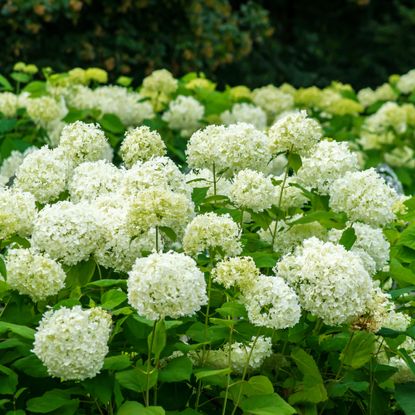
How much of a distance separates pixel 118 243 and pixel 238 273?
389mm

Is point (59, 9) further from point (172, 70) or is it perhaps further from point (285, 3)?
point (285, 3)

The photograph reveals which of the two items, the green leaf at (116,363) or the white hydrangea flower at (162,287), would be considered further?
the green leaf at (116,363)

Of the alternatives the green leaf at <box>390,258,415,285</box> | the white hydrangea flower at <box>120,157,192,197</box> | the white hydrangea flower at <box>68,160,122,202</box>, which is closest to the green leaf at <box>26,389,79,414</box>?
the white hydrangea flower at <box>120,157,192,197</box>

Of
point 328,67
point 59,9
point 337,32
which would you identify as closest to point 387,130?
point 59,9

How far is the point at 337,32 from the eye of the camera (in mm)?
16531

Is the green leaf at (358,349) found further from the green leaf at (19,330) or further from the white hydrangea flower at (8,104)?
the white hydrangea flower at (8,104)

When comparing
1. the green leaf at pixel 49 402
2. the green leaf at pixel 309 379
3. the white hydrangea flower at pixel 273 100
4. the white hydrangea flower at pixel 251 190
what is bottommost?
the white hydrangea flower at pixel 273 100

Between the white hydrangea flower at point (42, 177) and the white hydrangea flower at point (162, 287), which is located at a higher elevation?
the white hydrangea flower at point (162, 287)

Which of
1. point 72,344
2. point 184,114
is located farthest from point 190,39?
point 72,344

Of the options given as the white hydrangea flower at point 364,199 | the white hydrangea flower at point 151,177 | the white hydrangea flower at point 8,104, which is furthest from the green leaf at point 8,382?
the white hydrangea flower at point 8,104

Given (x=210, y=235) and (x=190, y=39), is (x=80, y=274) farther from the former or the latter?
(x=190, y=39)

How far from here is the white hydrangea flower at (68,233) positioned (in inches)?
120

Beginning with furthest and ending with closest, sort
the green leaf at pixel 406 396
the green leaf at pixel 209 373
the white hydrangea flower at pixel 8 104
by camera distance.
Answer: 1. the white hydrangea flower at pixel 8 104
2. the green leaf at pixel 406 396
3. the green leaf at pixel 209 373

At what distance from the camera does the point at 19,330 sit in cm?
286
